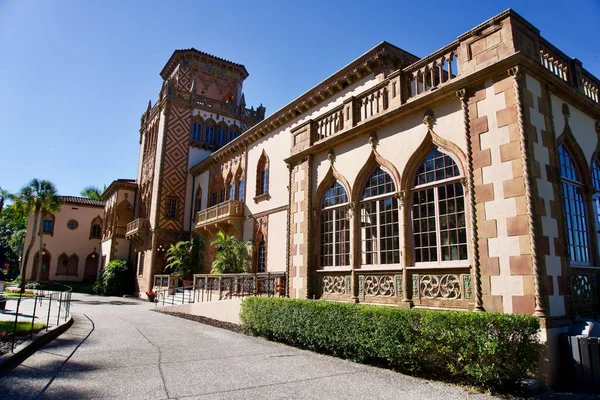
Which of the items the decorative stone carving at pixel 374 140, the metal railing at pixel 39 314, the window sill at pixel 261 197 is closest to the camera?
the metal railing at pixel 39 314

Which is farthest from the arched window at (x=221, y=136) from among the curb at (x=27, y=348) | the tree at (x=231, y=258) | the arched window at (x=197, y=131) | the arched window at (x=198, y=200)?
the curb at (x=27, y=348)

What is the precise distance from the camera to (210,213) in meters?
24.5

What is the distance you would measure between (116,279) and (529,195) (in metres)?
29.5

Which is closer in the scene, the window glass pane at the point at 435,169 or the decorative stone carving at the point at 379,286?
the window glass pane at the point at 435,169

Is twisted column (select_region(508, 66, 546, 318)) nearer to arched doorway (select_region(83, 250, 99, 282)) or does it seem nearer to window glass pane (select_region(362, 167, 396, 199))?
window glass pane (select_region(362, 167, 396, 199))

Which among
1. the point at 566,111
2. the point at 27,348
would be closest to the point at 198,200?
the point at 27,348

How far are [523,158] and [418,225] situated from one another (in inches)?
105

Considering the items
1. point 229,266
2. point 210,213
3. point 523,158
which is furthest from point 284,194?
point 523,158

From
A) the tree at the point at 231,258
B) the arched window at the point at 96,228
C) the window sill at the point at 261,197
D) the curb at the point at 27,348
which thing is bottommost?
the curb at the point at 27,348

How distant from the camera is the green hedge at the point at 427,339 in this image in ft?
19.7

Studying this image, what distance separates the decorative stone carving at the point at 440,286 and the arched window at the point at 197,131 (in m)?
24.7

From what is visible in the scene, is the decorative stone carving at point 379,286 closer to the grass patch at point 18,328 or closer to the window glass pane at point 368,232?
the window glass pane at point 368,232

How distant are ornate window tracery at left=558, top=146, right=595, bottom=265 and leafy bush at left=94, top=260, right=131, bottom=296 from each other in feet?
95.9

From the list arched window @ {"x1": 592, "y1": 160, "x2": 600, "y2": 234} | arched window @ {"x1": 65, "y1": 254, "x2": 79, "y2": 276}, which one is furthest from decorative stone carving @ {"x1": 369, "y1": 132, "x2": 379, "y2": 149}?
arched window @ {"x1": 65, "y1": 254, "x2": 79, "y2": 276}
